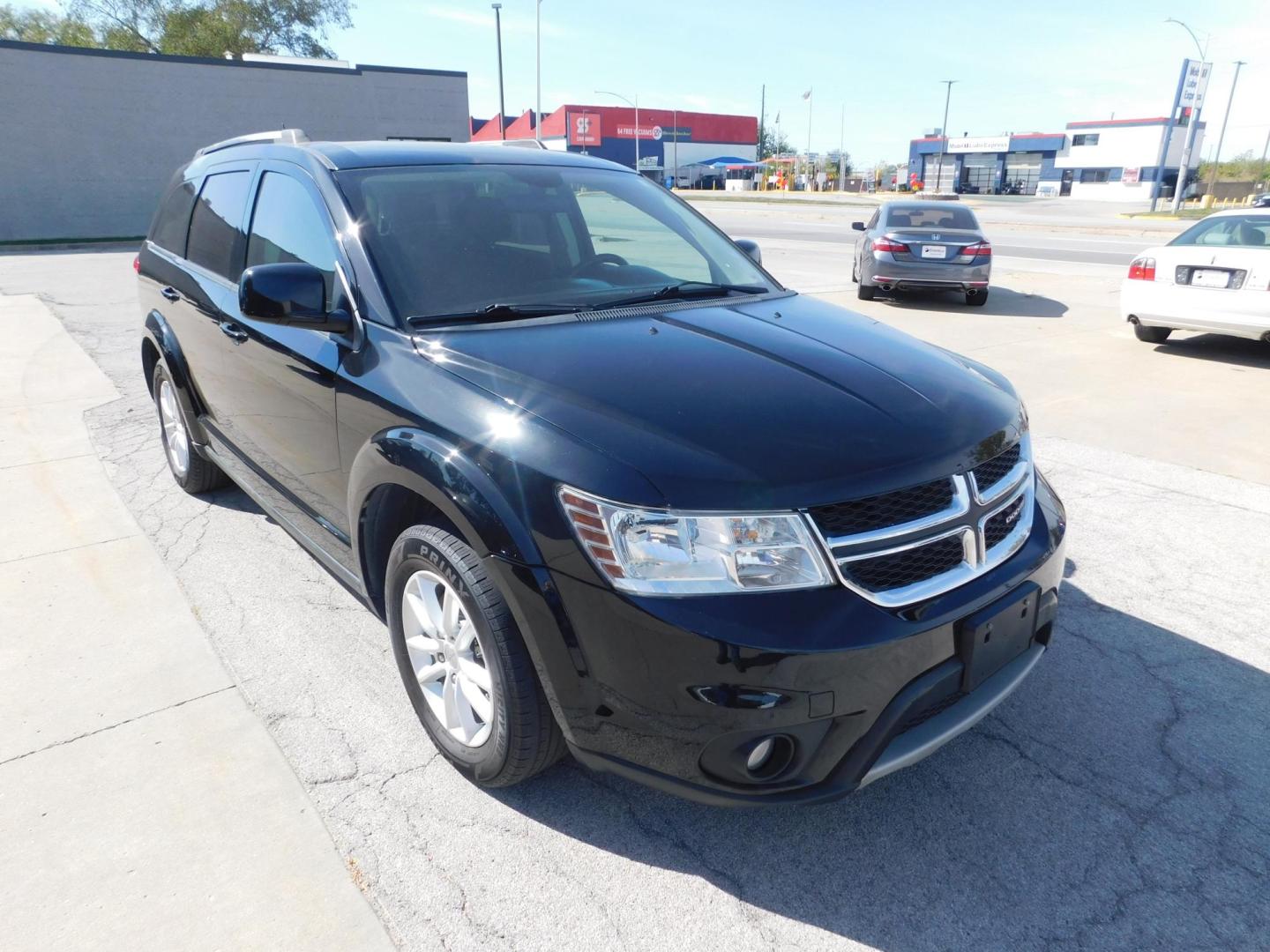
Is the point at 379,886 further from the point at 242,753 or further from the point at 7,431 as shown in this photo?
the point at 7,431

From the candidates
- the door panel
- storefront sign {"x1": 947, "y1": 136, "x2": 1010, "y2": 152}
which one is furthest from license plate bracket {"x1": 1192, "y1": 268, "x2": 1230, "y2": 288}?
storefront sign {"x1": 947, "y1": 136, "x2": 1010, "y2": 152}

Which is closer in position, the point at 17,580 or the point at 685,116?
the point at 17,580

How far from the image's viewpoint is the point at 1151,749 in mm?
2812

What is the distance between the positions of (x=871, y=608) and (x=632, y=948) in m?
1.00

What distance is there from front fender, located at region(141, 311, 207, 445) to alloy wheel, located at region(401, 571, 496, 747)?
246 cm

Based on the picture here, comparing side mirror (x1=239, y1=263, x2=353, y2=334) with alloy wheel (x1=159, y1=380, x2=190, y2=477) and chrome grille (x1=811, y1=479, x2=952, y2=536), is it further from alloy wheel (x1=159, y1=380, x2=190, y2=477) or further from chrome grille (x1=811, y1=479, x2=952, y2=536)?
alloy wheel (x1=159, y1=380, x2=190, y2=477)

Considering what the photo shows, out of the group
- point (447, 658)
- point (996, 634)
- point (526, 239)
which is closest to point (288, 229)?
point (526, 239)

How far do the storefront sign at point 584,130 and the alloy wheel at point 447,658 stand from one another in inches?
2918

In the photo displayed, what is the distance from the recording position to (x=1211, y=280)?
27.0ft

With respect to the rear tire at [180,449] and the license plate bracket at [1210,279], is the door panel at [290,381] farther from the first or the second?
the license plate bracket at [1210,279]

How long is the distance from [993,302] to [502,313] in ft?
37.4

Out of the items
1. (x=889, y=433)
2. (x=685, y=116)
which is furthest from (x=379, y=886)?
(x=685, y=116)

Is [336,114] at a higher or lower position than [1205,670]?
higher

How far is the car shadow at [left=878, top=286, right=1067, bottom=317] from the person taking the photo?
11.7 meters
